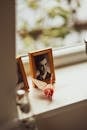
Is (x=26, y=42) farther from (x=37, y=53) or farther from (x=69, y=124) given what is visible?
(x=69, y=124)

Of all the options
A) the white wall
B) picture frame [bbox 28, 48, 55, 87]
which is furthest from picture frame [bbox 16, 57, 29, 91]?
the white wall

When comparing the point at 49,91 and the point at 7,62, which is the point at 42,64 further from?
the point at 7,62

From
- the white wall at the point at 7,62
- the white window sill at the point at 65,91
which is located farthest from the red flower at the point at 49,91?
the white wall at the point at 7,62

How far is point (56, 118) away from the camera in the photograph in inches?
57.8

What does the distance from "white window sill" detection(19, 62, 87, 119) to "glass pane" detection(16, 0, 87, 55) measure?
0.44 ft

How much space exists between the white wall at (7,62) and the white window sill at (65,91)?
0.23 feet

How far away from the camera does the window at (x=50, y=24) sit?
1.47 meters

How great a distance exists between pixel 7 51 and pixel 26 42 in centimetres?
40

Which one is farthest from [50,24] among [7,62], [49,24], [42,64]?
[7,62]

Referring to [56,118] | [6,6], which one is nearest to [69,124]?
[56,118]

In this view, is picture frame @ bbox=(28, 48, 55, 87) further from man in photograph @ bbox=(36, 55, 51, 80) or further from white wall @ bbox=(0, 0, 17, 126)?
white wall @ bbox=(0, 0, 17, 126)

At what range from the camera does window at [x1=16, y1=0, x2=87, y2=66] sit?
1467 millimetres

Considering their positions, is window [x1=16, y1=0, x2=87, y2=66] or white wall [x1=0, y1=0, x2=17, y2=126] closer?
white wall [x1=0, y1=0, x2=17, y2=126]

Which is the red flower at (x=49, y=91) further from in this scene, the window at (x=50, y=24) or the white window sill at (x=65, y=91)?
the window at (x=50, y=24)
